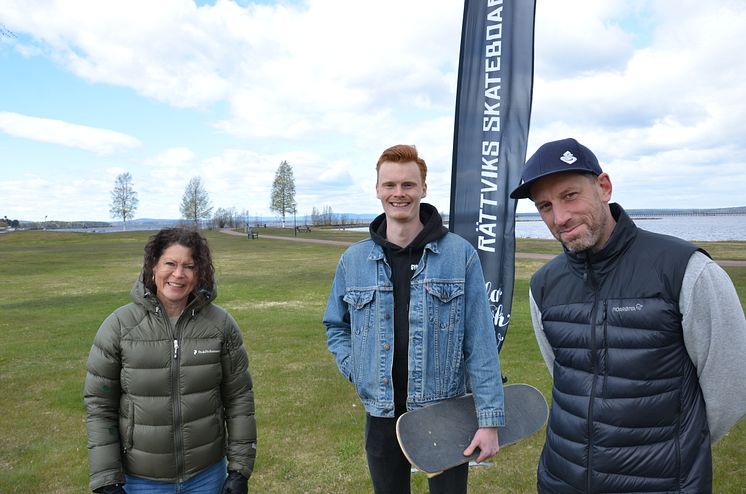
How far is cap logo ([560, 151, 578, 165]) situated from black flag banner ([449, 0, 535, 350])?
288cm

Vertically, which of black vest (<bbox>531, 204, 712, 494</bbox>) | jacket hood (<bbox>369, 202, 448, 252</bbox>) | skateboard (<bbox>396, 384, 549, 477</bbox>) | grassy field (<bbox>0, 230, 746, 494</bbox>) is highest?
jacket hood (<bbox>369, 202, 448, 252</bbox>)

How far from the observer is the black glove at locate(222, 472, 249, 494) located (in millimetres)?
2701

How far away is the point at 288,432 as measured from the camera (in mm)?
5930

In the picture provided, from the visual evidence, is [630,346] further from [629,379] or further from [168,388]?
[168,388]

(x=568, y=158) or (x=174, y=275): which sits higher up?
(x=568, y=158)

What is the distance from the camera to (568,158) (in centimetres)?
214

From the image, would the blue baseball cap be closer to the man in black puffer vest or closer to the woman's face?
the man in black puffer vest

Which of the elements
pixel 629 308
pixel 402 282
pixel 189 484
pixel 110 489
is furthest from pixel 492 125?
pixel 110 489

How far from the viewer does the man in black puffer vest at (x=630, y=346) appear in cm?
197

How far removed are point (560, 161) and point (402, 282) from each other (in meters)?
1.07

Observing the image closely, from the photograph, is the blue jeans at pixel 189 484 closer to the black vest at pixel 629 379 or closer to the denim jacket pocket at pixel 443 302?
the denim jacket pocket at pixel 443 302

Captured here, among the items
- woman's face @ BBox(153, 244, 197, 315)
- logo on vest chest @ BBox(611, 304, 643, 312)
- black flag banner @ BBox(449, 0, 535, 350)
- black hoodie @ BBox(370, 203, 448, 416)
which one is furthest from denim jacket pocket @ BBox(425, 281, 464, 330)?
black flag banner @ BBox(449, 0, 535, 350)

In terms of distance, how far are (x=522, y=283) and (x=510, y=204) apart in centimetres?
1442

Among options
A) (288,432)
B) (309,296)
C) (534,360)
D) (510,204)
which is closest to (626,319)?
(510,204)
